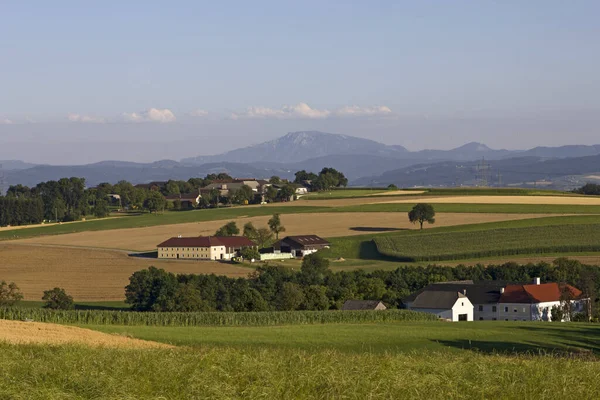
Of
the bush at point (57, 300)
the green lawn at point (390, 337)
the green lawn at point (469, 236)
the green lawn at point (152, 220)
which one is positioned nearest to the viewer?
the green lawn at point (390, 337)

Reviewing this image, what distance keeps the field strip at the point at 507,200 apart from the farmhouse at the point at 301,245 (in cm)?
4424

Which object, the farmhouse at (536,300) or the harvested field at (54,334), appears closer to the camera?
the harvested field at (54,334)

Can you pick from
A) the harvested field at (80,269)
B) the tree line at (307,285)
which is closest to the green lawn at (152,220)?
the harvested field at (80,269)

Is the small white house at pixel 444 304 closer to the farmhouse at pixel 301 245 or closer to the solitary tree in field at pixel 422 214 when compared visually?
the farmhouse at pixel 301 245

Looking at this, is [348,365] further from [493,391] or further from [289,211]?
[289,211]

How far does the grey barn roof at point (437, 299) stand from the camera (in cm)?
6850

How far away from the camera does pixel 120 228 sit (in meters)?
135

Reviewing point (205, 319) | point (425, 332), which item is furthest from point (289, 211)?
point (425, 332)

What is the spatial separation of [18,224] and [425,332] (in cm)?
13130

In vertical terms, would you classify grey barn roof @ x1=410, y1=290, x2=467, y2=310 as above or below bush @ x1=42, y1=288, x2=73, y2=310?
below

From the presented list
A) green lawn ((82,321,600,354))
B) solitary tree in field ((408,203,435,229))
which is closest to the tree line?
green lawn ((82,321,600,354))

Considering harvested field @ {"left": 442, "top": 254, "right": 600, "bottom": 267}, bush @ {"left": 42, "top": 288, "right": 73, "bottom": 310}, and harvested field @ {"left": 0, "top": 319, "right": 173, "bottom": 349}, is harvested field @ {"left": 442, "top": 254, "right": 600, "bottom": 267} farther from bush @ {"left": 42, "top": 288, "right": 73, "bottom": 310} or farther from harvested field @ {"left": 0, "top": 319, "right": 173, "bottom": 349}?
harvested field @ {"left": 0, "top": 319, "right": 173, "bottom": 349}

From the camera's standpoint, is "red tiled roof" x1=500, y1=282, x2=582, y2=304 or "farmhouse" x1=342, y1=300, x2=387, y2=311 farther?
"red tiled roof" x1=500, y1=282, x2=582, y2=304

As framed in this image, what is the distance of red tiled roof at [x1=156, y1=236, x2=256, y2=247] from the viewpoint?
105812mm
